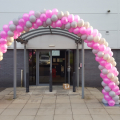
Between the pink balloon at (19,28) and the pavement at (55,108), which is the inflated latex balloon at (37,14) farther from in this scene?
the pavement at (55,108)

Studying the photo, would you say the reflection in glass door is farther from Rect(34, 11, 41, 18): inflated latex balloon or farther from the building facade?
Rect(34, 11, 41, 18): inflated latex balloon

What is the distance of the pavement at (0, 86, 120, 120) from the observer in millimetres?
4945

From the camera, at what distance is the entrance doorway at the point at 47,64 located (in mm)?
9609

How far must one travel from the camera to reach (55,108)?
5645 millimetres

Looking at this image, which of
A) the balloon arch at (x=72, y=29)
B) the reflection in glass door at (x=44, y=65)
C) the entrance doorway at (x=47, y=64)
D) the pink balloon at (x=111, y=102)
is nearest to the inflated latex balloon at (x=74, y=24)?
the balloon arch at (x=72, y=29)

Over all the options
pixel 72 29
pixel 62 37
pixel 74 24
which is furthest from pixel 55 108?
pixel 62 37

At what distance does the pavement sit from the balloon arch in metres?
0.78

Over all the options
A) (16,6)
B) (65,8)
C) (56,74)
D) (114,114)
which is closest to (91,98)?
(114,114)

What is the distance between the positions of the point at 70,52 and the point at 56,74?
5.48ft

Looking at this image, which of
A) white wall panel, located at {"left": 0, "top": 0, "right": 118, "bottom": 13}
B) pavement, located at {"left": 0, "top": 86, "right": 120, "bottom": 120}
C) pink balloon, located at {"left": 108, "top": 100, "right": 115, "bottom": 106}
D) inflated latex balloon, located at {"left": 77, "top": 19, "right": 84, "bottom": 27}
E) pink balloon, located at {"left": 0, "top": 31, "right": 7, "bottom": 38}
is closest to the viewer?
pavement, located at {"left": 0, "top": 86, "right": 120, "bottom": 120}

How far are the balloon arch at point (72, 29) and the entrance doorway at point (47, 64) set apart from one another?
3839 millimetres

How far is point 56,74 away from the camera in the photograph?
32.0 ft

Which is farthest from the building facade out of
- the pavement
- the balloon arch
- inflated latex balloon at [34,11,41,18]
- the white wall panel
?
inflated latex balloon at [34,11,41,18]

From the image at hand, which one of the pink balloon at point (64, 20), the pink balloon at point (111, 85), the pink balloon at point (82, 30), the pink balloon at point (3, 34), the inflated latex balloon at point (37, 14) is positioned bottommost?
the pink balloon at point (111, 85)
